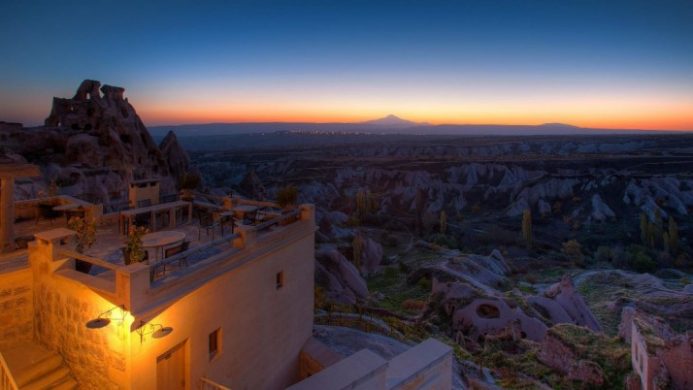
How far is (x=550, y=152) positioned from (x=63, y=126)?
114777 mm

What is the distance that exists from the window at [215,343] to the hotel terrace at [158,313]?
0.04m

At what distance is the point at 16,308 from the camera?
768 centimetres

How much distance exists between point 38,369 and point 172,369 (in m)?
2.26

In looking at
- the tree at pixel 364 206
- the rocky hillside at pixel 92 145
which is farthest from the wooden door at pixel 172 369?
the tree at pixel 364 206

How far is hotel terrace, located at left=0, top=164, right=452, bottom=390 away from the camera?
6395mm

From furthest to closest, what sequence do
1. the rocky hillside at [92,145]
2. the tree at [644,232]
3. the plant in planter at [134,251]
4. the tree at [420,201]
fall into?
the tree at [420,201] → the tree at [644,232] → the rocky hillside at [92,145] → the plant in planter at [134,251]

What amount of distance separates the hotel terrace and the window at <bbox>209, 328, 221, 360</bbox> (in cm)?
4

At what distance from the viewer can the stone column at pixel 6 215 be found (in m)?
8.70

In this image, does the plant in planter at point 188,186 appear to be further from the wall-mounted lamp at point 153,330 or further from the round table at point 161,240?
the wall-mounted lamp at point 153,330

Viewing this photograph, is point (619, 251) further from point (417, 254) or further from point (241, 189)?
point (241, 189)

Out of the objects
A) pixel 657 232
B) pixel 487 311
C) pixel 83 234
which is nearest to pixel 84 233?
pixel 83 234

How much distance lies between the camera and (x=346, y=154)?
117250mm

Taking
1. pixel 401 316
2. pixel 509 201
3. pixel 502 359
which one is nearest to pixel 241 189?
pixel 401 316

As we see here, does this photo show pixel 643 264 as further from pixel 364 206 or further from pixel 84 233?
pixel 84 233
